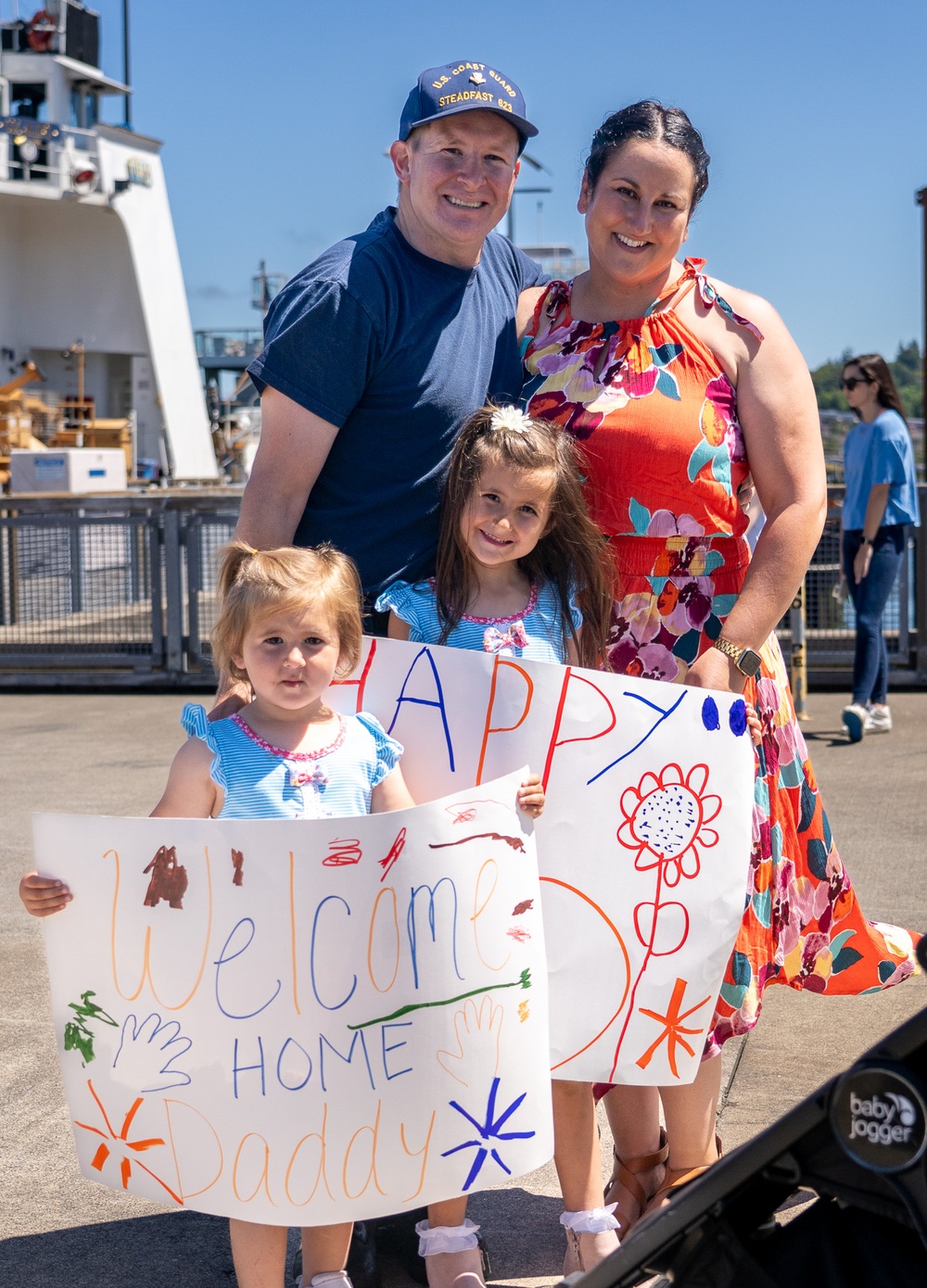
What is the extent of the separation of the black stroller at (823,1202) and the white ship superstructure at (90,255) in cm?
3212

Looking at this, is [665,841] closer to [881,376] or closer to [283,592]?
[283,592]

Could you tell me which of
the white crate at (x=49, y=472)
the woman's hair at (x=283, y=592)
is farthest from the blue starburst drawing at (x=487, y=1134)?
the white crate at (x=49, y=472)

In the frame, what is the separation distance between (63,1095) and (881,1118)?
2.55m

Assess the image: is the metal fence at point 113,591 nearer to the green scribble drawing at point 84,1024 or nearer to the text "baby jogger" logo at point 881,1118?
the green scribble drawing at point 84,1024

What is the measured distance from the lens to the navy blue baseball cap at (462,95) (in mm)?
2574

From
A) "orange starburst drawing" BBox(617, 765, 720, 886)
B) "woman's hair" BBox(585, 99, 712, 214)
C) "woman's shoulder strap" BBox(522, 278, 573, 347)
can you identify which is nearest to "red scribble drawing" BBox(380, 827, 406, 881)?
"orange starburst drawing" BBox(617, 765, 720, 886)

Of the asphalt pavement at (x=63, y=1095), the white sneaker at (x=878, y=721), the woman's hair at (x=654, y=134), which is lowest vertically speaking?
the asphalt pavement at (x=63, y=1095)

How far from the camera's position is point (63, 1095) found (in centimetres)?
344

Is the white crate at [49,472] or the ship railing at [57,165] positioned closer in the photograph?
the white crate at [49,472]

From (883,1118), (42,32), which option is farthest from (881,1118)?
(42,32)

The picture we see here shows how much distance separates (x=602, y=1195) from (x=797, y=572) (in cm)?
122

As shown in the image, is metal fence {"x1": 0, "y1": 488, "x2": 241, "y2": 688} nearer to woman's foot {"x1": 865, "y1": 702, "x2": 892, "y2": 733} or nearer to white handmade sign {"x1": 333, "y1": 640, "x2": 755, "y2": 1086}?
woman's foot {"x1": 865, "y1": 702, "x2": 892, "y2": 733}

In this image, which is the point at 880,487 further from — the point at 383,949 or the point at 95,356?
the point at 95,356

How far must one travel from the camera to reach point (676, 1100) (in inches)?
106
